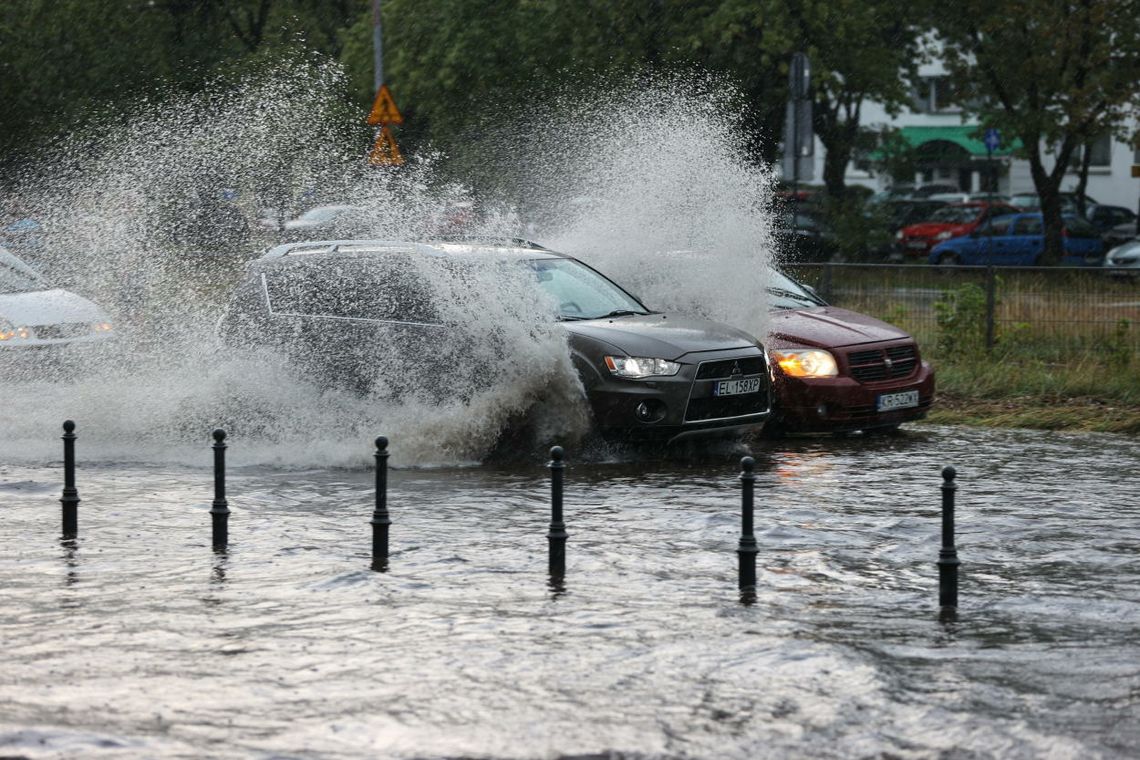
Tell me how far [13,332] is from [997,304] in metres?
10.0

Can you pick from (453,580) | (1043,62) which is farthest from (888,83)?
(453,580)

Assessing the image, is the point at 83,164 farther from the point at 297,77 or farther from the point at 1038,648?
the point at 1038,648

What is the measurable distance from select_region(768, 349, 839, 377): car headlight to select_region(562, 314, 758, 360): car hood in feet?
3.04

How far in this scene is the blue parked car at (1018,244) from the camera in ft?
139

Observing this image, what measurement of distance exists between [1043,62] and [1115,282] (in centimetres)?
2185

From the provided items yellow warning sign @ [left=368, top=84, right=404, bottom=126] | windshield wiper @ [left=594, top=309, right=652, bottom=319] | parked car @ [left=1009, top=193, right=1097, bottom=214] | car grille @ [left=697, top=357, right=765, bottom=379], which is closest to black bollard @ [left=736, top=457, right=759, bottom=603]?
car grille @ [left=697, top=357, right=765, bottom=379]

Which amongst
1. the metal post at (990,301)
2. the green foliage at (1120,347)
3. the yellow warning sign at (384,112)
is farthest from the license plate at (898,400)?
the yellow warning sign at (384,112)

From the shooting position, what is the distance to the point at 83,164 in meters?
36.6

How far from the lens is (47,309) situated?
56.9 feet

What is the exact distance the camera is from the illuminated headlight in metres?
16.9

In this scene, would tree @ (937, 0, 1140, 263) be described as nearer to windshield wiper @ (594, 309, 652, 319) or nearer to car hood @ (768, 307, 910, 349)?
car hood @ (768, 307, 910, 349)

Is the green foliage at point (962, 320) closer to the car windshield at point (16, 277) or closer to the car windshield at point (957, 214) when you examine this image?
the car windshield at point (16, 277)

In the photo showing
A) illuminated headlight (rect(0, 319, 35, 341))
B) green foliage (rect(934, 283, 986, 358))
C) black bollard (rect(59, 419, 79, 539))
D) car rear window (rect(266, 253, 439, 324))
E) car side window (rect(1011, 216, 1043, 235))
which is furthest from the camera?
car side window (rect(1011, 216, 1043, 235))

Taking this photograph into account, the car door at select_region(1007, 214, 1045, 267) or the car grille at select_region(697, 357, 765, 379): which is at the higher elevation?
the car door at select_region(1007, 214, 1045, 267)
